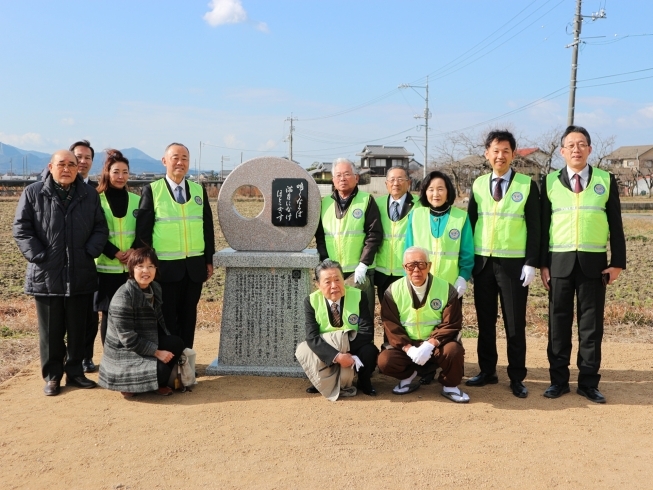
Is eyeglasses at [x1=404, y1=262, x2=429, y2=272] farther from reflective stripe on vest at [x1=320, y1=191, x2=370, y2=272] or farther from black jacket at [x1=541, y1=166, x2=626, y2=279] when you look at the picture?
black jacket at [x1=541, y1=166, x2=626, y2=279]

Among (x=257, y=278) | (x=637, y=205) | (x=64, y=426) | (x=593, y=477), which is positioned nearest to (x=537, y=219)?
(x=593, y=477)

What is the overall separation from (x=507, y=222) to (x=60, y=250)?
134 inches

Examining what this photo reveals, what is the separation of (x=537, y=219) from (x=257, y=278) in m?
2.36

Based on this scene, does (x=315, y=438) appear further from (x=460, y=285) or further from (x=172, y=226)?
(x=172, y=226)

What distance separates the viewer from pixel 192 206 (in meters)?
4.93

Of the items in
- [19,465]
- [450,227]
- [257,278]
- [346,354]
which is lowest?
[19,465]

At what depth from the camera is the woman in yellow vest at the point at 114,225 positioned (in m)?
4.92

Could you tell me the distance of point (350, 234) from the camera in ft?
16.4

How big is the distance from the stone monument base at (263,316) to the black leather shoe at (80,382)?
Answer: 940mm


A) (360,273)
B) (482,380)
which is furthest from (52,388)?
(482,380)

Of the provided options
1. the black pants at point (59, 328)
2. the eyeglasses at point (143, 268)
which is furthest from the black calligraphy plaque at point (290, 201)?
the black pants at point (59, 328)

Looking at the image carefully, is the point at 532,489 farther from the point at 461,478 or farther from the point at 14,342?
the point at 14,342

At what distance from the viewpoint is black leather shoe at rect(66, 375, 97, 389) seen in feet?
15.4

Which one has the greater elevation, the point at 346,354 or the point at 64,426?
the point at 346,354
